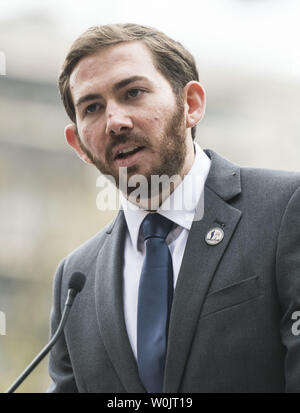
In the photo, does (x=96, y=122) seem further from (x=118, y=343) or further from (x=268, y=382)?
(x=268, y=382)

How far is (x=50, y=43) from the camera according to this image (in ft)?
55.8

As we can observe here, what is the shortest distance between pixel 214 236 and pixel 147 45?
2.28 feet

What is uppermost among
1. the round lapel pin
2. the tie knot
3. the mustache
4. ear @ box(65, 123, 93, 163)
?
the mustache

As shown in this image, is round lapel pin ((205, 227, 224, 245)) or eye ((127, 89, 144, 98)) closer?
round lapel pin ((205, 227, 224, 245))

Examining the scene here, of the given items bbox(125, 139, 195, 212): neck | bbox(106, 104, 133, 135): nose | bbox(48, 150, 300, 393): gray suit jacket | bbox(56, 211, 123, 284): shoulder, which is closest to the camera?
bbox(48, 150, 300, 393): gray suit jacket

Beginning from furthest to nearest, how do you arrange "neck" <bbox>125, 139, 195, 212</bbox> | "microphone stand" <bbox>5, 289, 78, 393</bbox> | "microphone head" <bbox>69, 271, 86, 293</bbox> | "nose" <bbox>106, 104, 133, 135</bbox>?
1. "neck" <bbox>125, 139, 195, 212</bbox>
2. "nose" <bbox>106, 104, 133, 135</bbox>
3. "microphone head" <bbox>69, 271, 86, 293</bbox>
4. "microphone stand" <bbox>5, 289, 78, 393</bbox>

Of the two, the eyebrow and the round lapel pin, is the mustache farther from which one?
the round lapel pin

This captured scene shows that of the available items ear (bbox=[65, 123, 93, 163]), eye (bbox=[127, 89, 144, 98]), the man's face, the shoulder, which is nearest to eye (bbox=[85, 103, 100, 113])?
the man's face

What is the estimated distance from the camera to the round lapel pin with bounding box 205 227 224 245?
2129 millimetres

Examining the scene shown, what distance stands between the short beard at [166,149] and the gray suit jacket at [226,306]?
12 cm

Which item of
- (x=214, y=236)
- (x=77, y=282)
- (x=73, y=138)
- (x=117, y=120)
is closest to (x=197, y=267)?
(x=214, y=236)

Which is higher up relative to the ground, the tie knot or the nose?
the nose

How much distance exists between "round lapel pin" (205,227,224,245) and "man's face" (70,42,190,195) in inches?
9.8

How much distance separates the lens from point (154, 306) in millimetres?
2127
